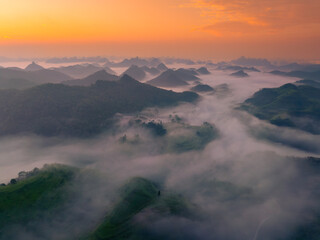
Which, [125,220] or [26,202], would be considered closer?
[125,220]

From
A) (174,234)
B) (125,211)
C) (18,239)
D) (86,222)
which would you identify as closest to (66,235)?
(86,222)

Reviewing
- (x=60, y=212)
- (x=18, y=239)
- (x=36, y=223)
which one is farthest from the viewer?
(x=60, y=212)

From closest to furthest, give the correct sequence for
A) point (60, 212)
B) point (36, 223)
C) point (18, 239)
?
1. point (18, 239)
2. point (36, 223)
3. point (60, 212)

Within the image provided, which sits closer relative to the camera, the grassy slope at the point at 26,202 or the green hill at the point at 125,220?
the green hill at the point at 125,220

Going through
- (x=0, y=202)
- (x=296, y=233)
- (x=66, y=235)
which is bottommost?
(x=296, y=233)

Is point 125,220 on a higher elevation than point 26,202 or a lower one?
lower

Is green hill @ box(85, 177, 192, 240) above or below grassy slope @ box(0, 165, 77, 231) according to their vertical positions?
below

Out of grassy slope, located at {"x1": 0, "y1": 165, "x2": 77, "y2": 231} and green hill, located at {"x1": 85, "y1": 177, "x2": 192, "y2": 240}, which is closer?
green hill, located at {"x1": 85, "y1": 177, "x2": 192, "y2": 240}

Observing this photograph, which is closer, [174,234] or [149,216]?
[174,234]

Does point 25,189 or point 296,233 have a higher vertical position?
point 25,189

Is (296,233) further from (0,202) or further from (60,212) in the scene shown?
(0,202)

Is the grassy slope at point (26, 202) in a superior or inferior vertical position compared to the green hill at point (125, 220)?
superior
